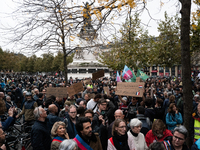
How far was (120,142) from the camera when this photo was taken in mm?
3434

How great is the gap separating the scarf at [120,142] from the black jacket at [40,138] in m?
1.53

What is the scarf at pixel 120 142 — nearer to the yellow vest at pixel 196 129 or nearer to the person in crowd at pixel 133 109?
the yellow vest at pixel 196 129

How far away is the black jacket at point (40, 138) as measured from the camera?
3.87 meters

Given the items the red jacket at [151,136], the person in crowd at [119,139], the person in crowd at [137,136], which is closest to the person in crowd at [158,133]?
the red jacket at [151,136]

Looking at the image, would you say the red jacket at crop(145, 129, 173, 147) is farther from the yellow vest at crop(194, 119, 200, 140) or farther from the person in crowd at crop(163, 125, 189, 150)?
the yellow vest at crop(194, 119, 200, 140)

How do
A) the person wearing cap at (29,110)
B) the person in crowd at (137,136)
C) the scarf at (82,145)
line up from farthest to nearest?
the person wearing cap at (29,110) → the person in crowd at (137,136) → the scarf at (82,145)

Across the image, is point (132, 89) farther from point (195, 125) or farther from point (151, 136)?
point (151, 136)

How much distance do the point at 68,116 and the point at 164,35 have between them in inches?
986

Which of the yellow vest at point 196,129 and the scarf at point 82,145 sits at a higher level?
the scarf at point 82,145

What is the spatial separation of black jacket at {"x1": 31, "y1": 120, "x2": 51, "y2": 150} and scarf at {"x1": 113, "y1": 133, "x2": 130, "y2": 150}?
1533 millimetres

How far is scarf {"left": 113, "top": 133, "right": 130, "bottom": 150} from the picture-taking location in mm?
3369

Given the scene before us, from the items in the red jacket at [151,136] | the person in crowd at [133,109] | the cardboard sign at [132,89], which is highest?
the cardboard sign at [132,89]

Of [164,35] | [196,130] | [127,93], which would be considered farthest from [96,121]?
[164,35]

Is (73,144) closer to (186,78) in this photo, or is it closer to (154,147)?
(154,147)
